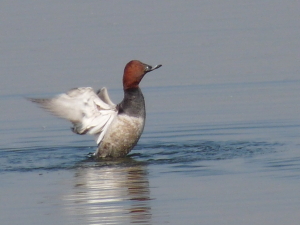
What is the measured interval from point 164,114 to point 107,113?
8.68 ft

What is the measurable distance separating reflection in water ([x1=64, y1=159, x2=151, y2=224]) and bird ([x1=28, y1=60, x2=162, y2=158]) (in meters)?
0.46

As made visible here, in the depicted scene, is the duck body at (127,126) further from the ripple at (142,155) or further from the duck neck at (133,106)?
the ripple at (142,155)

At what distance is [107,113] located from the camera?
11.3 metres

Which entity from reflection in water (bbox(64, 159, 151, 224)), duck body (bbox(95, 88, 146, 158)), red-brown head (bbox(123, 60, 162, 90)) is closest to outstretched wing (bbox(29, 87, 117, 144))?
duck body (bbox(95, 88, 146, 158))

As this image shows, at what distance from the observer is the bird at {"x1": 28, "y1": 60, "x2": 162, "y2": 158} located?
35.8 ft

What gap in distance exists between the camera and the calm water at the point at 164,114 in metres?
8.58

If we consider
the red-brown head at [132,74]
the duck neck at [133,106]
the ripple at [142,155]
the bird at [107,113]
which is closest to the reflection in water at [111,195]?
the ripple at [142,155]

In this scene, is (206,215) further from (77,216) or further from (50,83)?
(50,83)

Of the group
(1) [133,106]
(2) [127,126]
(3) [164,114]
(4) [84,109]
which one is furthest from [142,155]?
(3) [164,114]

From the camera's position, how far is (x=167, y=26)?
20.3 m

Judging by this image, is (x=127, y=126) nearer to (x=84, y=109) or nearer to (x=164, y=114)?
(x=84, y=109)

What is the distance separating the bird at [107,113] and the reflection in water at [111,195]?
46cm

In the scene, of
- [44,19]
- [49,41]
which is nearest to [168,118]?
[49,41]

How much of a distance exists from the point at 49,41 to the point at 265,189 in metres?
11.3
